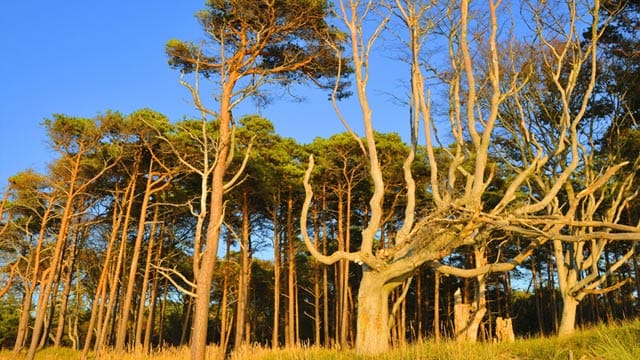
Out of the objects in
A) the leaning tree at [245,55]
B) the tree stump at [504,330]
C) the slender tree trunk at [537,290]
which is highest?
the leaning tree at [245,55]

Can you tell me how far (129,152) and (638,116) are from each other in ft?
50.8

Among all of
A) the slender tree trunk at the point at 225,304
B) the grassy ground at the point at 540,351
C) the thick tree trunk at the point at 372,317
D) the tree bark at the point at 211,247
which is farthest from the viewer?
the slender tree trunk at the point at 225,304

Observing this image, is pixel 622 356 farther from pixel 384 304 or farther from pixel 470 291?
pixel 470 291

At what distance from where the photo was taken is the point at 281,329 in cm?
2766

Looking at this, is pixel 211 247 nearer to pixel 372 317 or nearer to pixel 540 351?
pixel 372 317

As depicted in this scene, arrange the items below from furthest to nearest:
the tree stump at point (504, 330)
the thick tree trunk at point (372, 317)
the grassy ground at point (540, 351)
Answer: the tree stump at point (504, 330) < the thick tree trunk at point (372, 317) < the grassy ground at point (540, 351)

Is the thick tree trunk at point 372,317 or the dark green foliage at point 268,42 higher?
the dark green foliage at point 268,42

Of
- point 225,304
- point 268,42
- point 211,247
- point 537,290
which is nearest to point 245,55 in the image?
point 268,42

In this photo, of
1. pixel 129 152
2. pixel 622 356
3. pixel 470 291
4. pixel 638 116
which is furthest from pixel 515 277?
pixel 622 356

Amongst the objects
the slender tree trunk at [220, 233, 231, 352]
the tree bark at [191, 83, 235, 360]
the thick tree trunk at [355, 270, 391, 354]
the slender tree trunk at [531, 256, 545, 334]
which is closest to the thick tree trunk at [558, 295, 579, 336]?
the thick tree trunk at [355, 270, 391, 354]

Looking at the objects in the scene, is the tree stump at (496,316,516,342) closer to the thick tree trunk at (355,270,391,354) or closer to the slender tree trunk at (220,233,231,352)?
the thick tree trunk at (355,270,391,354)

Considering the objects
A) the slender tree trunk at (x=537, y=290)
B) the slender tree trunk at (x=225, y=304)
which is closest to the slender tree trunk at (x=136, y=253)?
the slender tree trunk at (x=225, y=304)

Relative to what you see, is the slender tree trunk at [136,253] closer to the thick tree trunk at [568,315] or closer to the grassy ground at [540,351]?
the grassy ground at [540,351]

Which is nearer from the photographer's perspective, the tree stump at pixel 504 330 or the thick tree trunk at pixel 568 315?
the tree stump at pixel 504 330
